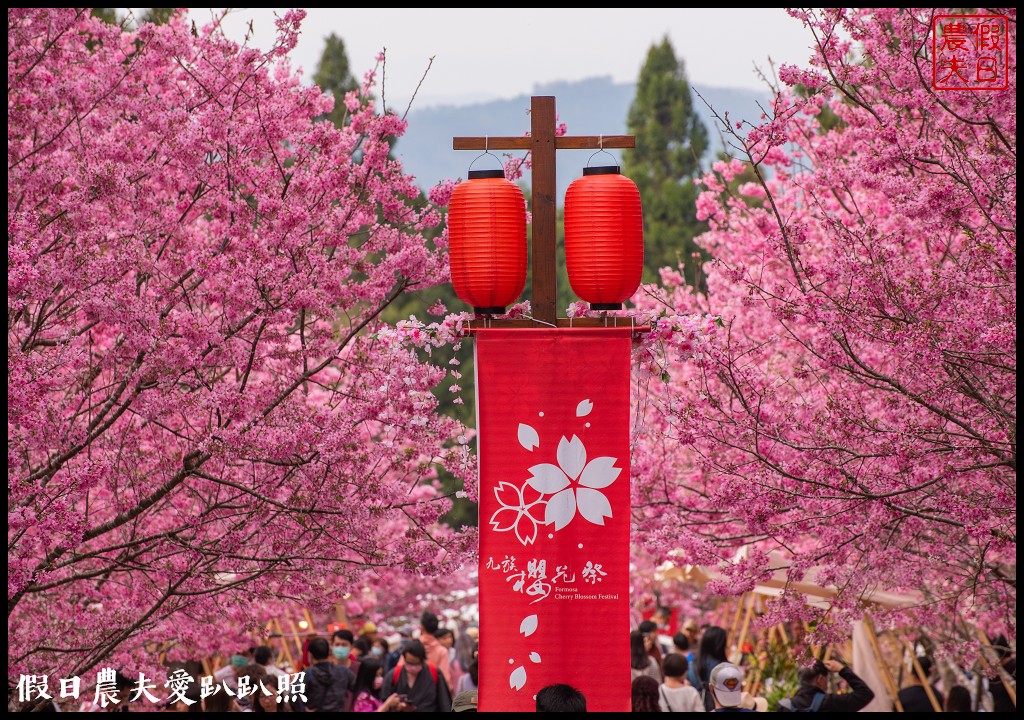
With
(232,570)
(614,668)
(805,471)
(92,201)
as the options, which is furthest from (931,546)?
(92,201)

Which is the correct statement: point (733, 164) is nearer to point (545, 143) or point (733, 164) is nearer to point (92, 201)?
point (545, 143)

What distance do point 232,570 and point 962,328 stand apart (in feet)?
16.9

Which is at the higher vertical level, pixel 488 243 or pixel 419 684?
pixel 488 243

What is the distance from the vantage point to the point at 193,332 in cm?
694

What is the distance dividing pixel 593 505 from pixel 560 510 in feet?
0.60

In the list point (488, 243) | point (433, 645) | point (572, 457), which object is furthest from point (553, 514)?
point (433, 645)

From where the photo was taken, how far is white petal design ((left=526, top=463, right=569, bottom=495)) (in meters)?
5.98

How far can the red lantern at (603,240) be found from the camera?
6137mm

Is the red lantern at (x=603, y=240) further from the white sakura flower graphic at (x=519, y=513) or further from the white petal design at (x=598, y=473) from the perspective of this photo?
the white sakura flower graphic at (x=519, y=513)

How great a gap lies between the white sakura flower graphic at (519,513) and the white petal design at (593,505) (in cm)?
22

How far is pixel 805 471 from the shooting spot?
25.2 feet

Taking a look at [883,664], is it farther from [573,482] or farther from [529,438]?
[529,438]

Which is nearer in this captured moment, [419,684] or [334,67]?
[419,684]

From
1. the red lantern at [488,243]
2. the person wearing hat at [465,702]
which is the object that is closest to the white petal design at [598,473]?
the red lantern at [488,243]
